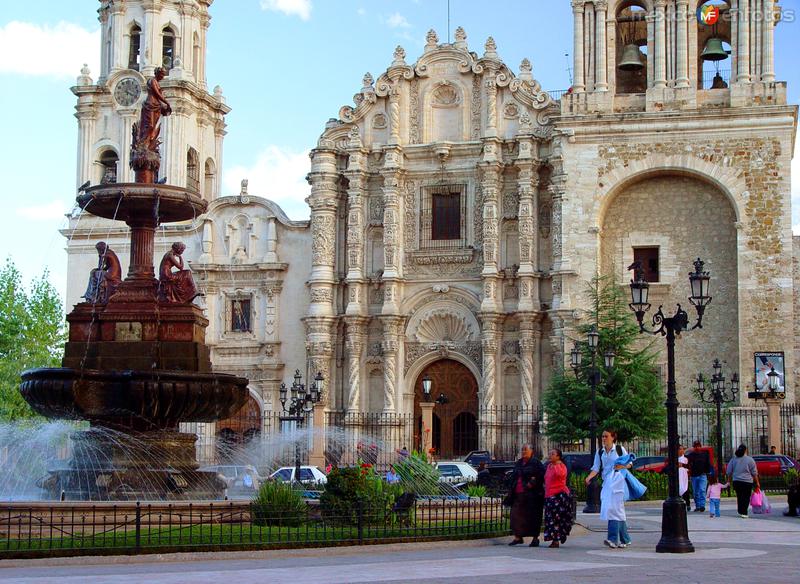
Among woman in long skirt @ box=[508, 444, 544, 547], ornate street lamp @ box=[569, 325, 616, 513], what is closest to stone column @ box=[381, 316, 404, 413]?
ornate street lamp @ box=[569, 325, 616, 513]

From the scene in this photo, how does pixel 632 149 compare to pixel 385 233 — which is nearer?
pixel 632 149

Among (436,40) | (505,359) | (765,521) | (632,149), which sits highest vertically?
(436,40)

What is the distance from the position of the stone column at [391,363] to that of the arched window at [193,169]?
998cm

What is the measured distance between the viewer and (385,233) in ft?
138

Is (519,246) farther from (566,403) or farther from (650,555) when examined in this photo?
(650,555)

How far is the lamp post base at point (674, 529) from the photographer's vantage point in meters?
16.0

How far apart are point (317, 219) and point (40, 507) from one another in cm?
2764

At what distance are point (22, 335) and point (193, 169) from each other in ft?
27.8

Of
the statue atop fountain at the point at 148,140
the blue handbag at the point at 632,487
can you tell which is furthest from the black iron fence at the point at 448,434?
the blue handbag at the point at 632,487

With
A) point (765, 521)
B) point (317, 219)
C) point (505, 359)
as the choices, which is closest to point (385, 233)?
point (317, 219)

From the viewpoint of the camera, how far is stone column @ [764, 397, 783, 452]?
34750mm

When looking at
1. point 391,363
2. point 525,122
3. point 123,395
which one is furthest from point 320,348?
point 123,395

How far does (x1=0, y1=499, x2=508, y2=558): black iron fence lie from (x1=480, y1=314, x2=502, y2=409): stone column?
73.7 ft

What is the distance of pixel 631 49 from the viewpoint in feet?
134
